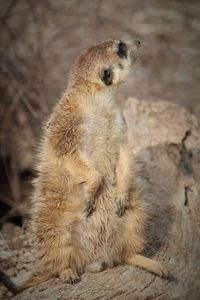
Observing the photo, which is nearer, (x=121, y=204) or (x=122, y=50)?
(x=121, y=204)

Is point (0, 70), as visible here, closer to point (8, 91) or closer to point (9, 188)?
point (8, 91)

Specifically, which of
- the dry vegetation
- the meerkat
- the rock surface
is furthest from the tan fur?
the dry vegetation

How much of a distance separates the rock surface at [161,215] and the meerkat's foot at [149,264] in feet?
0.11

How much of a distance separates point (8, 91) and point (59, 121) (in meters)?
3.27

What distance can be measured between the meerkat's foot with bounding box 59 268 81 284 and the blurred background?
2.25 m

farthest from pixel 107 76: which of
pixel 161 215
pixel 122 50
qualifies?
A: pixel 161 215

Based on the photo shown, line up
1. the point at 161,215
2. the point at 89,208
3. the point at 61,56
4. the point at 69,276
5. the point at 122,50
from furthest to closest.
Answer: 1. the point at 61,56
2. the point at 161,215
3. the point at 122,50
4. the point at 89,208
5. the point at 69,276

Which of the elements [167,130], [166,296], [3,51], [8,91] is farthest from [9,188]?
[166,296]

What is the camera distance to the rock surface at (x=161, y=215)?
295cm

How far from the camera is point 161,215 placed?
12.0 ft

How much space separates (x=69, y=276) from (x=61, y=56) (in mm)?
4379

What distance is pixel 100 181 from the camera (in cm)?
315

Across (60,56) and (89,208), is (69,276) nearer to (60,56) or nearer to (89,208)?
(89,208)

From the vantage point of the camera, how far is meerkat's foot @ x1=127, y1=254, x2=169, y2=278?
10.0 ft
